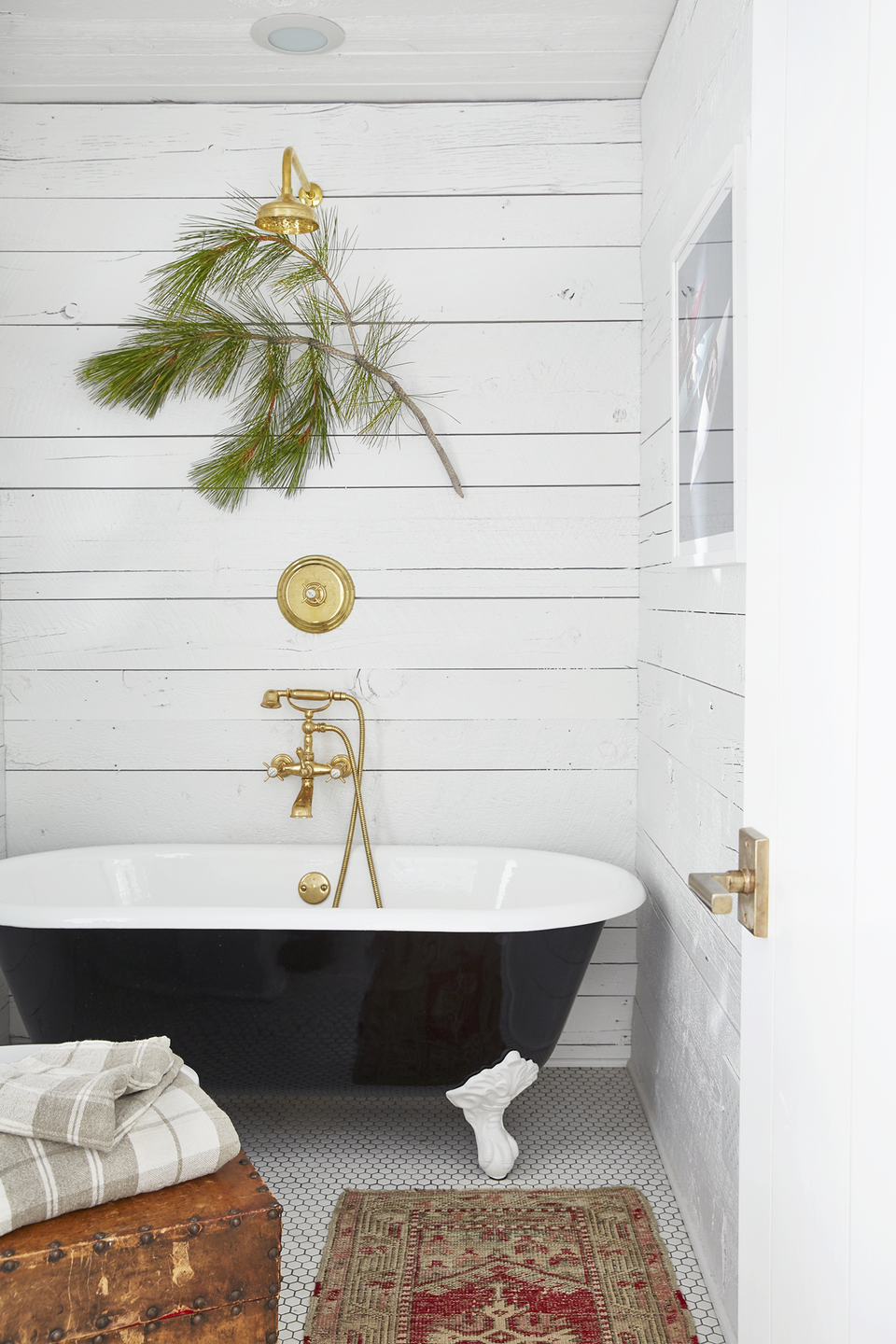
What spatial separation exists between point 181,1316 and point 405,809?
1700 mm

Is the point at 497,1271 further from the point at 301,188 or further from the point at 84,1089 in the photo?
the point at 301,188

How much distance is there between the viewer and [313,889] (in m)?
2.61

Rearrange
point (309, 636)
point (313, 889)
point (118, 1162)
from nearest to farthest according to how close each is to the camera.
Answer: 1. point (118, 1162)
2. point (313, 889)
3. point (309, 636)

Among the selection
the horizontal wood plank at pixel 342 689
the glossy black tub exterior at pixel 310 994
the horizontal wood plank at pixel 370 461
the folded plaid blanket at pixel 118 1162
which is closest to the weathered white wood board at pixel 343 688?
the horizontal wood plank at pixel 342 689

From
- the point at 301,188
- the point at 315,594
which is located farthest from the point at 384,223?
the point at 315,594

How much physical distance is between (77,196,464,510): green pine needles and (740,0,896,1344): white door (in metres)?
1.78

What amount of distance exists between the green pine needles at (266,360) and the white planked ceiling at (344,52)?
1.03 feet

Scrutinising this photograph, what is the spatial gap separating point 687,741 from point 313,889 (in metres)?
1.05

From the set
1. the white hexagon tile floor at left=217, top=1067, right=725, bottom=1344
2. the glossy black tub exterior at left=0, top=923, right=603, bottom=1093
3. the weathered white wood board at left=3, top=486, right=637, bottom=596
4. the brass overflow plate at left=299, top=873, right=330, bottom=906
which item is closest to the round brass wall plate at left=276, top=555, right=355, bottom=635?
the weathered white wood board at left=3, top=486, right=637, bottom=596

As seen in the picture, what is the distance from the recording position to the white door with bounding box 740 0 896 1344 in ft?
2.26

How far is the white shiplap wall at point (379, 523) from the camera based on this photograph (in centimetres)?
265

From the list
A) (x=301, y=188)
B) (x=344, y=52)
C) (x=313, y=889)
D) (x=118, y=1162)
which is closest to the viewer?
(x=118, y=1162)

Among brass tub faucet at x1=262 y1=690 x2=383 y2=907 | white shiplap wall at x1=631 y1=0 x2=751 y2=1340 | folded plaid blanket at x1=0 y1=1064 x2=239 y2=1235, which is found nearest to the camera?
folded plaid blanket at x1=0 y1=1064 x2=239 y2=1235

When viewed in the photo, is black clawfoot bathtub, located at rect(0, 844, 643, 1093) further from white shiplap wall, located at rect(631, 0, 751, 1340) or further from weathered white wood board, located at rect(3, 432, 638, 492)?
weathered white wood board, located at rect(3, 432, 638, 492)
